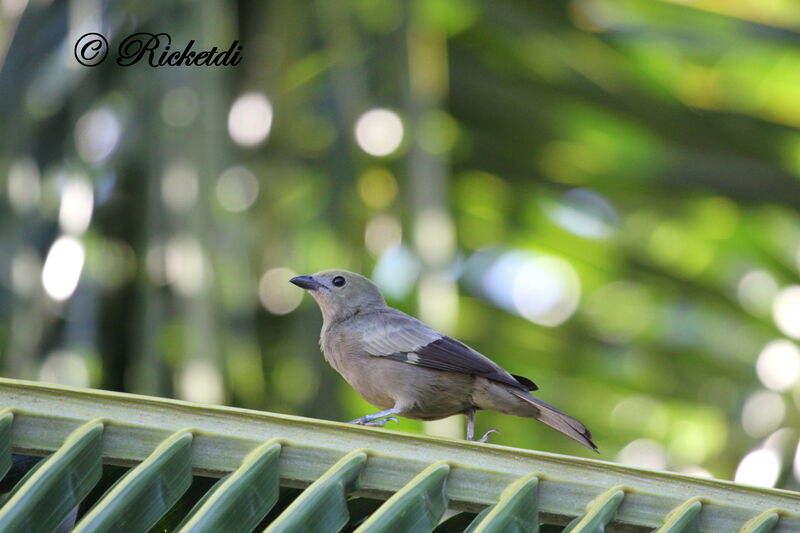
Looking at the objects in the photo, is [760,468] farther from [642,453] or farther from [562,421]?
[642,453]

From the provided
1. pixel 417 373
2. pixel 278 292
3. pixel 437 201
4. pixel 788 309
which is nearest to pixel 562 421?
pixel 417 373

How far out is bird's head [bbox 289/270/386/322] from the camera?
494 centimetres

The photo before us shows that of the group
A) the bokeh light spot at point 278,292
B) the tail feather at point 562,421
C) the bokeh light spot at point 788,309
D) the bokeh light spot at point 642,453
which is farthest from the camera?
the bokeh light spot at point 642,453

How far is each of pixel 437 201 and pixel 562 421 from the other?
1442mm

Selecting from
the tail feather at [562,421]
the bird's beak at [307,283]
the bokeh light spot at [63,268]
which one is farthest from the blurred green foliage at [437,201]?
the tail feather at [562,421]

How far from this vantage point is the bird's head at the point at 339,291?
4.94 m

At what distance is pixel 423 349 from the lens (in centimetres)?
427

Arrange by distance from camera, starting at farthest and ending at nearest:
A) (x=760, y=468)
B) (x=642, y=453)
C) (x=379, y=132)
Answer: (x=642, y=453) < (x=379, y=132) < (x=760, y=468)

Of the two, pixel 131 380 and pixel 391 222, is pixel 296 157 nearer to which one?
pixel 391 222

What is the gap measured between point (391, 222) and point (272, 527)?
3.62 meters

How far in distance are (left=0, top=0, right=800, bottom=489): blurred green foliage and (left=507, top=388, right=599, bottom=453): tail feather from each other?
0.73 meters

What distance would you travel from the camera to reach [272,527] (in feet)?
7.14

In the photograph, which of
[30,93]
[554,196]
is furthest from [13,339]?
[554,196]

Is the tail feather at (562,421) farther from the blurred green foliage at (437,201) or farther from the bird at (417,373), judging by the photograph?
the blurred green foliage at (437,201)
